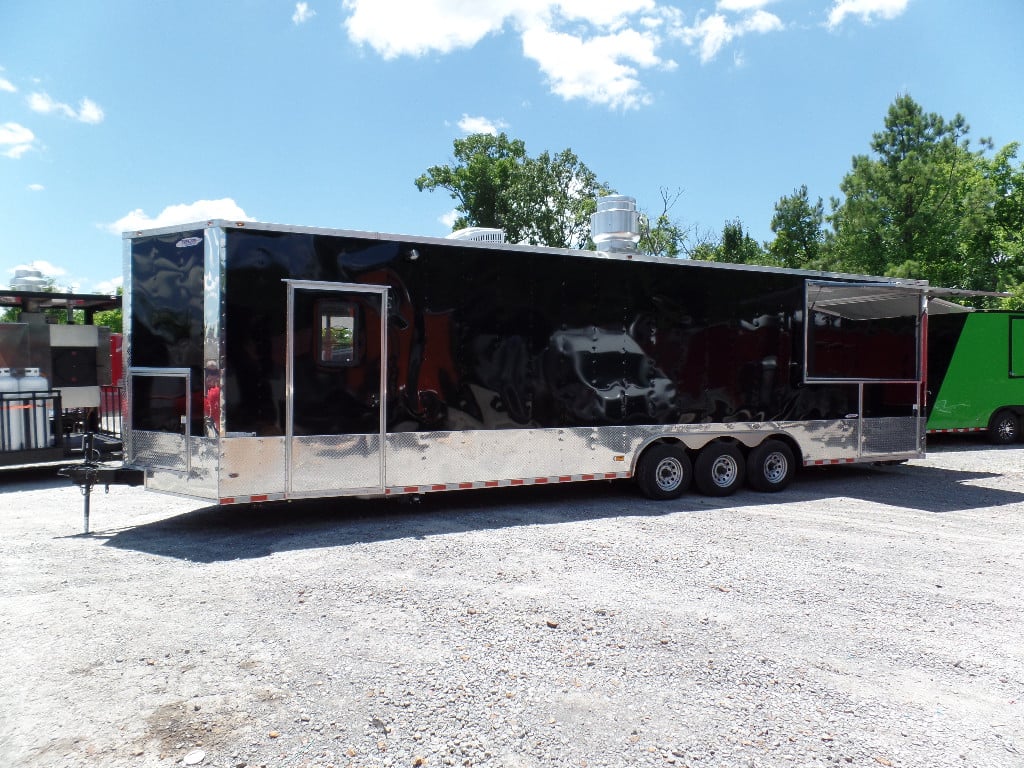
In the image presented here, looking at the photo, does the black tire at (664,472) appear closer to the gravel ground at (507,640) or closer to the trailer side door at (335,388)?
the gravel ground at (507,640)

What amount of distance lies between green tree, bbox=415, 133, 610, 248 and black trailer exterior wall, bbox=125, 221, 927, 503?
92.1ft

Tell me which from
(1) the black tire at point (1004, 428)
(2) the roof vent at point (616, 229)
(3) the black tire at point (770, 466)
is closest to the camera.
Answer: (2) the roof vent at point (616, 229)

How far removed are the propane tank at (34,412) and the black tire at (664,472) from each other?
7.51 metres

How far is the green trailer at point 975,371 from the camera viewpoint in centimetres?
1448

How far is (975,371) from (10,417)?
54.0 ft

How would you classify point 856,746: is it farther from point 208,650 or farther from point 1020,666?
point 208,650

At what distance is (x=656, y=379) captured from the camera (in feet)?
28.1

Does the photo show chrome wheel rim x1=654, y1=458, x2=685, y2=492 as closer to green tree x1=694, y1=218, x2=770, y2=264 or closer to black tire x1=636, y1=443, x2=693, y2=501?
black tire x1=636, y1=443, x2=693, y2=501

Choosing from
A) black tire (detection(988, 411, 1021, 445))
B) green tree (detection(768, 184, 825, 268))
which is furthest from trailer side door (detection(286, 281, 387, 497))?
green tree (detection(768, 184, 825, 268))

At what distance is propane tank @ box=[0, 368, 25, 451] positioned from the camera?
29.9ft

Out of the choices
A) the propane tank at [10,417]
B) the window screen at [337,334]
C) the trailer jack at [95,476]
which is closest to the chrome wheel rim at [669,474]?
the window screen at [337,334]

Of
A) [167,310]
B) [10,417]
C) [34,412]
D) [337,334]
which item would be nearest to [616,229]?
[337,334]

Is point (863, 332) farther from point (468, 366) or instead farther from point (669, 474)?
point (468, 366)

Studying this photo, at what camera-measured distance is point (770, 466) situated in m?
9.46
